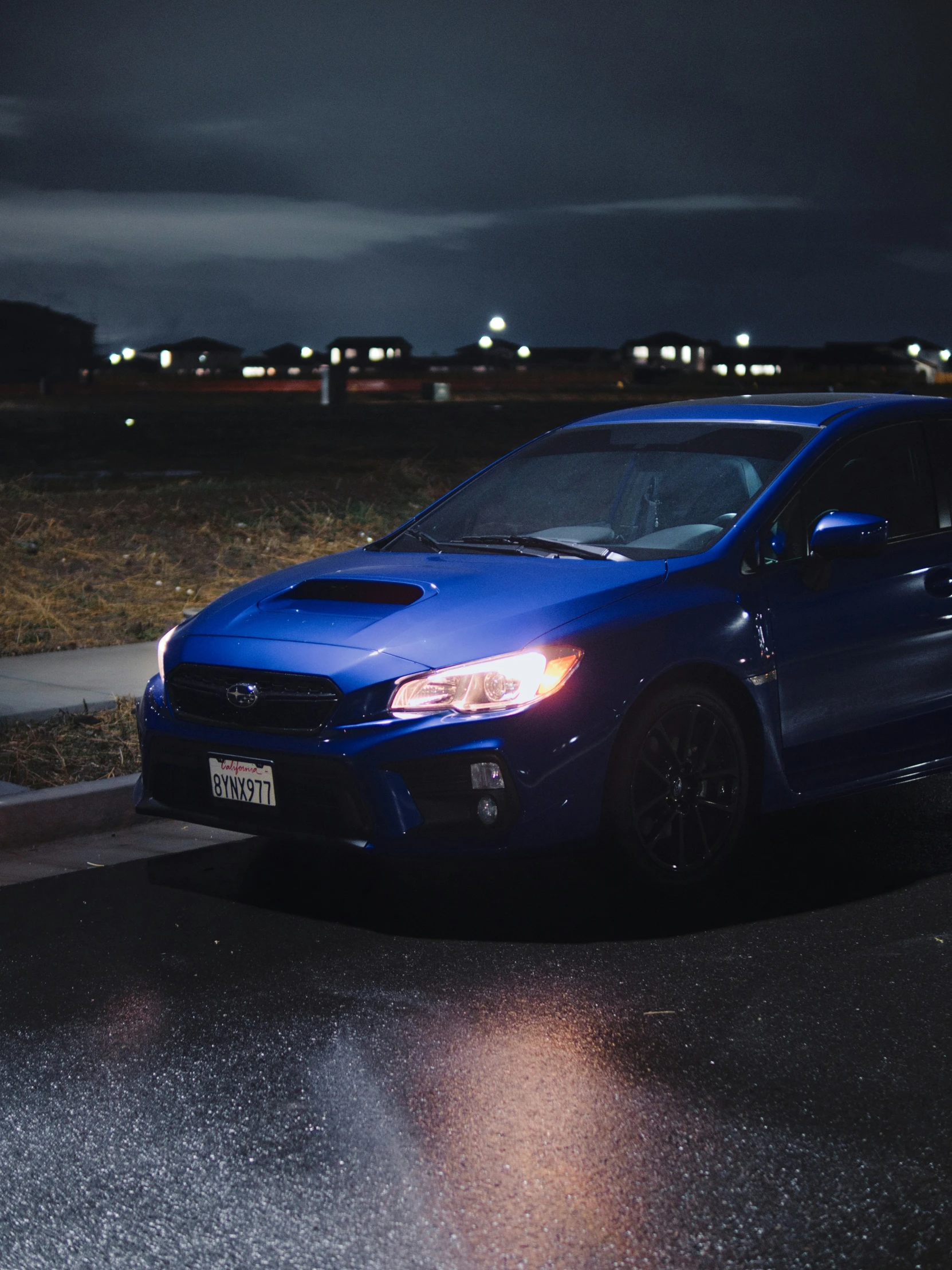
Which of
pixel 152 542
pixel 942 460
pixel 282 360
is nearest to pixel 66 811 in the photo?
pixel 942 460

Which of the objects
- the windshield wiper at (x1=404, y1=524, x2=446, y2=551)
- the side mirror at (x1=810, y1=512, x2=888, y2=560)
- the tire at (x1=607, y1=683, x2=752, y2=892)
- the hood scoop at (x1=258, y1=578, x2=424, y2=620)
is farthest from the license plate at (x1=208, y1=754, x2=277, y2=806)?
the side mirror at (x1=810, y1=512, x2=888, y2=560)

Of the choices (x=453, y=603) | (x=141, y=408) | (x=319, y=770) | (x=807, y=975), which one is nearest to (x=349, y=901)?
(x=319, y=770)

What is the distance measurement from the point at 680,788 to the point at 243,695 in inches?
61.1

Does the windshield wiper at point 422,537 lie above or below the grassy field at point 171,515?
above

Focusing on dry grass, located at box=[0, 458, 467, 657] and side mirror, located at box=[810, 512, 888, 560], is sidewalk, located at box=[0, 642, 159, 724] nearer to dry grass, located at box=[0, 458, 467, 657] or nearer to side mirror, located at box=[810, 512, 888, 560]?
dry grass, located at box=[0, 458, 467, 657]

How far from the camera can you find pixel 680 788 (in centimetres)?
579

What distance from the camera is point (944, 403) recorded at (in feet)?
23.6

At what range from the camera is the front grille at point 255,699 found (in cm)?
547

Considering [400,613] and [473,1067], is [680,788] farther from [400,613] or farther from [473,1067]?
[473,1067]

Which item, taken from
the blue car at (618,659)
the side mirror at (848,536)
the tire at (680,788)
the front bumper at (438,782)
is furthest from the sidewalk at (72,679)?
the side mirror at (848,536)

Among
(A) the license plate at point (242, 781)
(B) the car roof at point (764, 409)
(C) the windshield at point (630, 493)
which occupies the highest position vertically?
(B) the car roof at point (764, 409)

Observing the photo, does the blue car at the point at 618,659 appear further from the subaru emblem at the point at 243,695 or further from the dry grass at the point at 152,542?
the dry grass at the point at 152,542

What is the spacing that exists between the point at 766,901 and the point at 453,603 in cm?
157

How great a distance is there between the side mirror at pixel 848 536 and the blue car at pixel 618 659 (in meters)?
0.01
